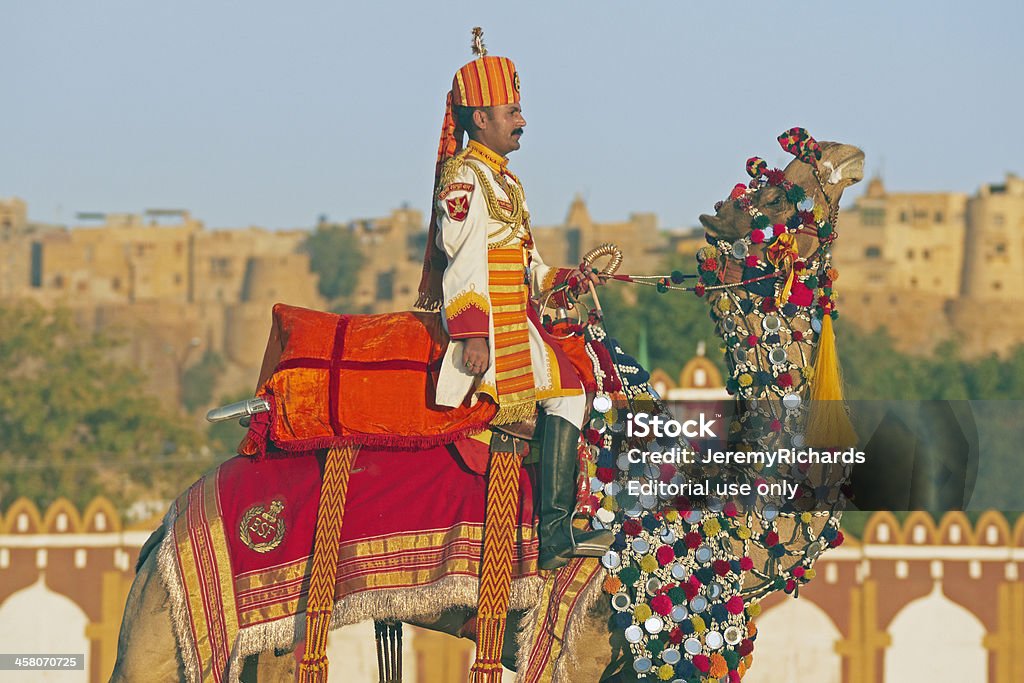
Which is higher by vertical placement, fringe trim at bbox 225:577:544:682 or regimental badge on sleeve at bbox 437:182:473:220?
regimental badge on sleeve at bbox 437:182:473:220

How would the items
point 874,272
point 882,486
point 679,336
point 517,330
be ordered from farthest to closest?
point 874,272
point 679,336
point 882,486
point 517,330

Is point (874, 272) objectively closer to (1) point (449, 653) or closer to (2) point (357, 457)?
(1) point (449, 653)

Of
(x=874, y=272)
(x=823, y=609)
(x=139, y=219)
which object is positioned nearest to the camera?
(x=823, y=609)

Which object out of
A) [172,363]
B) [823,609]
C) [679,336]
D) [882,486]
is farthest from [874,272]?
[882,486]

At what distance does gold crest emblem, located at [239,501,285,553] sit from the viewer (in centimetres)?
818

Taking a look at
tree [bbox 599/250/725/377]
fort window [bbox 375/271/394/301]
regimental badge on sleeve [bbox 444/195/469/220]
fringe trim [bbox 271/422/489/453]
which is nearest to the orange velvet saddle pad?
fringe trim [bbox 271/422/489/453]

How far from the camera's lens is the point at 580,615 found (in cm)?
812

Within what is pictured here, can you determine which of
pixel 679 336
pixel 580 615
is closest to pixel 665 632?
pixel 580 615

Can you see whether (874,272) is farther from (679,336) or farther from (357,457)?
(357,457)

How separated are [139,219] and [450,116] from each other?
106 meters

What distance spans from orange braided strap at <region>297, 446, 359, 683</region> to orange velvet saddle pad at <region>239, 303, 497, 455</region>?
0.12 meters

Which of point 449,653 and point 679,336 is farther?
point 679,336

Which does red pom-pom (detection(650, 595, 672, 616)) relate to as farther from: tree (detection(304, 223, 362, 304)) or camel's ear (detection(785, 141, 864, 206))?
tree (detection(304, 223, 362, 304))

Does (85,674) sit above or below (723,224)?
below
